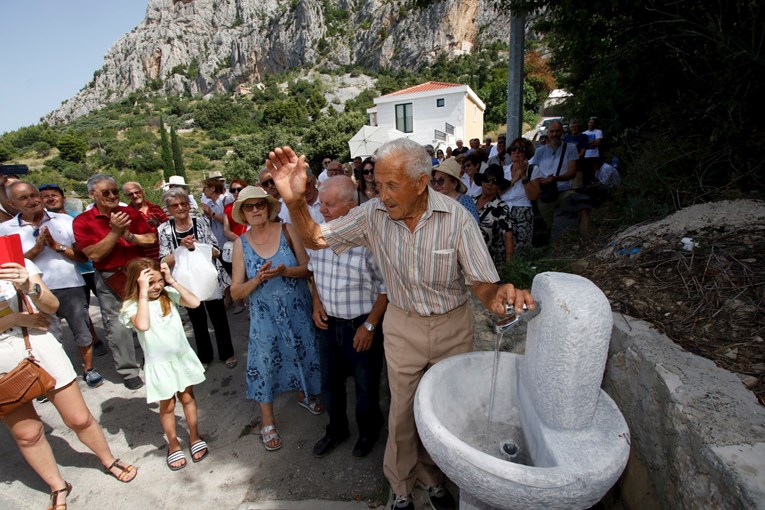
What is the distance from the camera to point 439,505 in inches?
90.0

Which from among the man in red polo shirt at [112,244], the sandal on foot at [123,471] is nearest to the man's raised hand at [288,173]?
the man in red polo shirt at [112,244]

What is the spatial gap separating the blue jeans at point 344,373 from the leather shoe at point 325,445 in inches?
1.5

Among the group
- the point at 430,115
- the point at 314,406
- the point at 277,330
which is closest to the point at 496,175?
the point at 277,330

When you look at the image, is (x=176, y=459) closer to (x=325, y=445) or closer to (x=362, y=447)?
(x=325, y=445)

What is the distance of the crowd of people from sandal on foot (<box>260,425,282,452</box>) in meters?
0.01

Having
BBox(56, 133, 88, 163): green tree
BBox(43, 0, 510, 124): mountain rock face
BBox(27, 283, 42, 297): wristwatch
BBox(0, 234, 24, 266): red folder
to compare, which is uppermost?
BBox(43, 0, 510, 124): mountain rock face

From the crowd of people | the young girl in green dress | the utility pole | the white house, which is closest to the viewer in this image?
the crowd of people

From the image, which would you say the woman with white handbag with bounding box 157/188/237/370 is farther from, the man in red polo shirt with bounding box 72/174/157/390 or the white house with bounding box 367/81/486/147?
the white house with bounding box 367/81/486/147

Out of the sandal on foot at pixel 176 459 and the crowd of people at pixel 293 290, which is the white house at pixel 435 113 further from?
the sandal on foot at pixel 176 459

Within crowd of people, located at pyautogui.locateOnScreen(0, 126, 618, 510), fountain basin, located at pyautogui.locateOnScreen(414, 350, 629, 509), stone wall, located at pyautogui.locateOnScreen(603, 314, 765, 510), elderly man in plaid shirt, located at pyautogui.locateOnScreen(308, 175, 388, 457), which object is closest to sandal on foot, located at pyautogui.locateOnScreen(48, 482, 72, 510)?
crowd of people, located at pyautogui.locateOnScreen(0, 126, 618, 510)

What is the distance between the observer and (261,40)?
85.5m

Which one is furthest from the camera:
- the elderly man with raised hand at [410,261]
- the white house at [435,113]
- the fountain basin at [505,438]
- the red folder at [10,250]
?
the white house at [435,113]

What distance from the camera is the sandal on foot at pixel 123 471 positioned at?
272cm

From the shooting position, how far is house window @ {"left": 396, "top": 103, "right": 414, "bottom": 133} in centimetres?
3397
